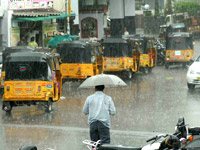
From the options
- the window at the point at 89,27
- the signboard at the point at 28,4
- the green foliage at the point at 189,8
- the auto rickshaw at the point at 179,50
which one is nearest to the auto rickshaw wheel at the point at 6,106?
the signboard at the point at 28,4

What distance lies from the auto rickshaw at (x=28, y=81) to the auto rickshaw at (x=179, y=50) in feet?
55.1

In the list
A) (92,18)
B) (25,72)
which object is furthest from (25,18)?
(92,18)

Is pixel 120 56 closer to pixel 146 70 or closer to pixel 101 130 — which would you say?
pixel 146 70

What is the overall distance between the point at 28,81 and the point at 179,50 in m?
17.7

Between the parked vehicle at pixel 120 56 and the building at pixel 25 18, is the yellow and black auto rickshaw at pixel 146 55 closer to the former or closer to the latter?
the parked vehicle at pixel 120 56

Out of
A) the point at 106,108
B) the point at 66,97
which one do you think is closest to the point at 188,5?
the point at 66,97

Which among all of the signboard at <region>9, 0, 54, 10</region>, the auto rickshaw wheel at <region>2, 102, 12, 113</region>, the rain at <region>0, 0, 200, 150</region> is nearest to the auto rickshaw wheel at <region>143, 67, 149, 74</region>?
the rain at <region>0, 0, 200, 150</region>

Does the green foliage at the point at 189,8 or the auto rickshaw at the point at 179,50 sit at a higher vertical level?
the green foliage at the point at 189,8

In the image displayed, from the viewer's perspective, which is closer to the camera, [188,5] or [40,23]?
[40,23]

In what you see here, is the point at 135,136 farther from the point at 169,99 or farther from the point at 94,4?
the point at 94,4

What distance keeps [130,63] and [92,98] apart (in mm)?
17786

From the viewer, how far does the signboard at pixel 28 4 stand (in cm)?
2958

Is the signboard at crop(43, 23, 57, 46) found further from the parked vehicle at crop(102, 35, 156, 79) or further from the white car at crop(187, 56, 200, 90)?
the white car at crop(187, 56, 200, 90)

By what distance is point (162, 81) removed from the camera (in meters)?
25.5
